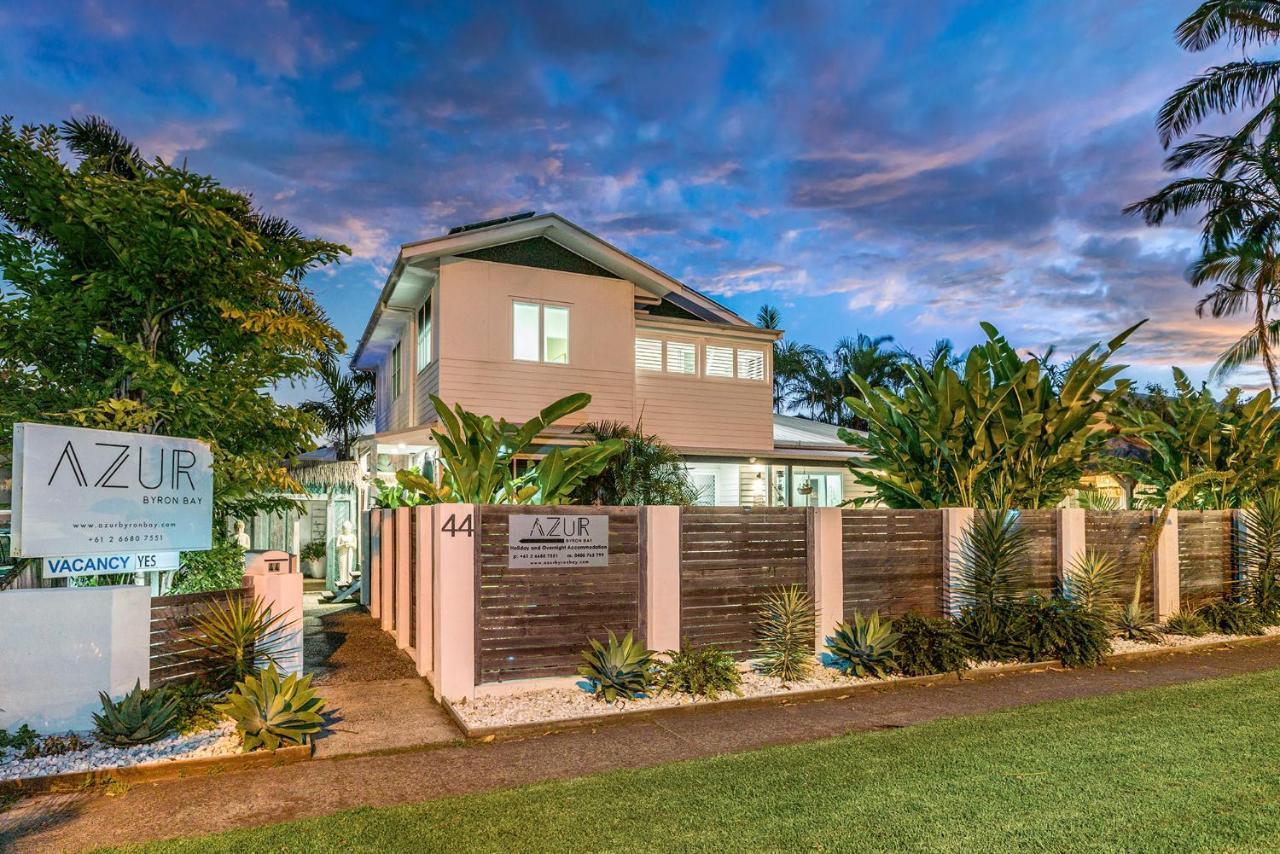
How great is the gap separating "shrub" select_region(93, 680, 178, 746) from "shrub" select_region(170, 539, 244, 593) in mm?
1613

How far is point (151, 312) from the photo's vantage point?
7.21m

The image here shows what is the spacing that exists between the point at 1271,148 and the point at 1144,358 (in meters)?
14.0

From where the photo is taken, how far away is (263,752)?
222 inches

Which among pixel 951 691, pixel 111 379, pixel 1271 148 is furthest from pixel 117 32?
pixel 1271 148

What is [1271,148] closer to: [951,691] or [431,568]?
[951,691]

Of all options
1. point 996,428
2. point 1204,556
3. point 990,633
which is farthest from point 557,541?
point 1204,556

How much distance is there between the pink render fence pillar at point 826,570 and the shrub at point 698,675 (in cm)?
152

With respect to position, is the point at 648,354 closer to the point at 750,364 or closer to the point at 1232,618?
the point at 750,364

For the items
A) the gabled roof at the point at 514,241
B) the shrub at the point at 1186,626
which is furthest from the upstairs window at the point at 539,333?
the shrub at the point at 1186,626

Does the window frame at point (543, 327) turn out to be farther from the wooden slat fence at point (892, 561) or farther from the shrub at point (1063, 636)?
the shrub at point (1063, 636)

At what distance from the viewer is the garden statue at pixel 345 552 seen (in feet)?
53.1

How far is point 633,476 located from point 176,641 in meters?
9.01

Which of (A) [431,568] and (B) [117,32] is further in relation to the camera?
(B) [117,32]

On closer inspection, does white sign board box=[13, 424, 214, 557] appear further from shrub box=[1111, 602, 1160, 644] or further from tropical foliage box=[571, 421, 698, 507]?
shrub box=[1111, 602, 1160, 644]
